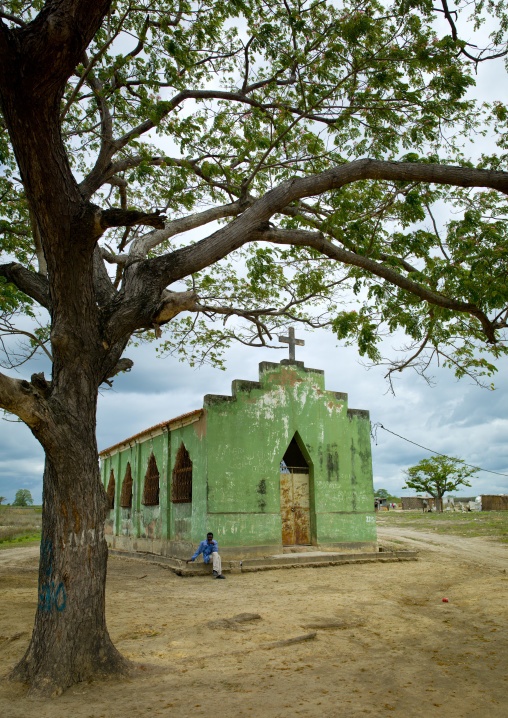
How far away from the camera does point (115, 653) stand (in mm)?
5277

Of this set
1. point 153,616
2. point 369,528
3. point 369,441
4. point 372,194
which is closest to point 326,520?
point 369,528

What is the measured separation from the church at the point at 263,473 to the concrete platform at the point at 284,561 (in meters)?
0.41

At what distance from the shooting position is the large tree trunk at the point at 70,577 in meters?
4.95

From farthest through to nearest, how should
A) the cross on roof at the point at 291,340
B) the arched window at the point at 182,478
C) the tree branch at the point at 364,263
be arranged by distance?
the cross on roof at the point at 291,340 < the arched window at the point at 182,478 < the tree branch at the point at 364,263

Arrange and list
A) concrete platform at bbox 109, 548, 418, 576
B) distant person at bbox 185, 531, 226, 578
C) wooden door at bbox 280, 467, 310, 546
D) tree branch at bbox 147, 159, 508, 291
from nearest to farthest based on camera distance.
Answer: tree branch at bbox 147, 159, 508, 291
distant person at bbox 185, 531, 226, 578
concrete platform at bbox 109, 548, 418, 576
wooden door at bbox 280, 467, 310, 546

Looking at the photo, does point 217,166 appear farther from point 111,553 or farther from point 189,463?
point 111,553

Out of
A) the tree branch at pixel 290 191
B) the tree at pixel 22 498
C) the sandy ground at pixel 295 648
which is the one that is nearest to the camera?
the sandy ground at pixel 295 648

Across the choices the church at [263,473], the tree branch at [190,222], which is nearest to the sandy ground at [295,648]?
the church at [263,473]

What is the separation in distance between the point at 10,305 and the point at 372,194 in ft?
22.1

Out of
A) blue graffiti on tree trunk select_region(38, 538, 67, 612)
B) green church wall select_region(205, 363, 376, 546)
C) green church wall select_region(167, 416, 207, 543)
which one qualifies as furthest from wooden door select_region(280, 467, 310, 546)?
blue graffiti on tree trunk select_region(38, 538, 67, 612)

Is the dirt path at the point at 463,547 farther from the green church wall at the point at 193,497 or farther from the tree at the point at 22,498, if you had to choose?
the tree at the point at 22,498

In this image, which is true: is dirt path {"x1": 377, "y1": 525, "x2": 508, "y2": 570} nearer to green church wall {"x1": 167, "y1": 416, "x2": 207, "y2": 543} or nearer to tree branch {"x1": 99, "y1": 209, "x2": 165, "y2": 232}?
green church wall {"x1": 167, "y1": 416, "x2": 207, "y2": 543}

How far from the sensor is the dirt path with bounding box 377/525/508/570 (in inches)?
599

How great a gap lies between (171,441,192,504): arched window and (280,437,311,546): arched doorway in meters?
2.58
